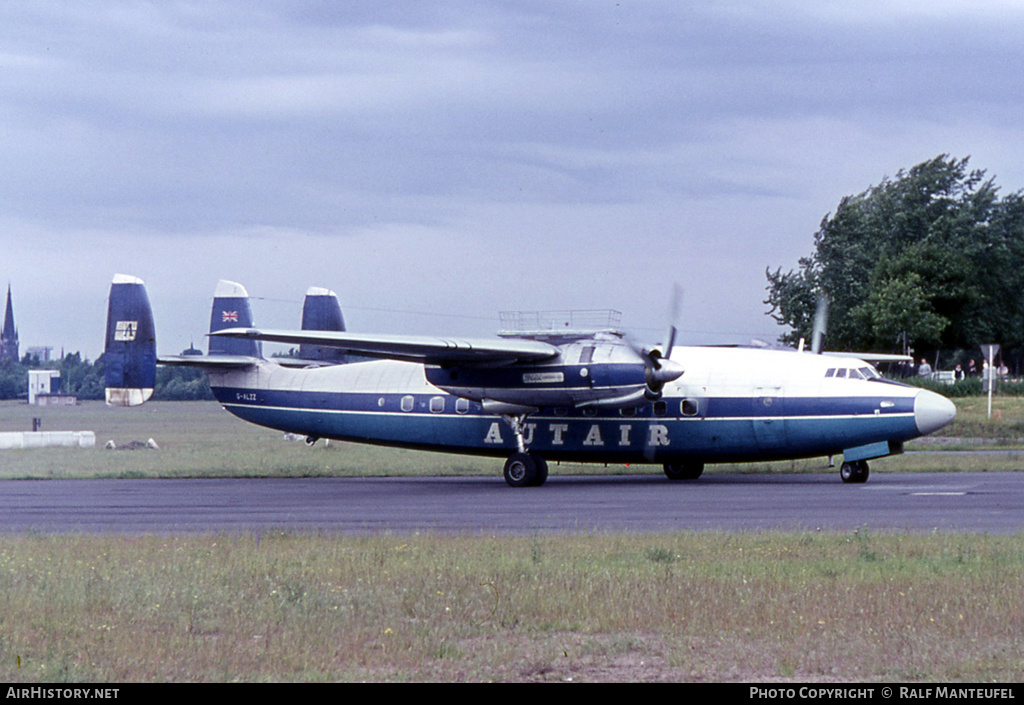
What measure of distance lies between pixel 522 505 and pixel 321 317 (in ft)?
57.7

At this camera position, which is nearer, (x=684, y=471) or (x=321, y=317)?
(x=684, y=471)

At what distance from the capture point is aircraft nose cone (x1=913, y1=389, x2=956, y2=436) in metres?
26.7

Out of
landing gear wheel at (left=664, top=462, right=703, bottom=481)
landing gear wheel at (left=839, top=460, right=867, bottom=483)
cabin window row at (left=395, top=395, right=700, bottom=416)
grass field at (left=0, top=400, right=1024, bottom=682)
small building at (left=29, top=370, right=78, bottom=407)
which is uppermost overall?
cabin window row at (left=395, top=395, right=700, bottom=416)

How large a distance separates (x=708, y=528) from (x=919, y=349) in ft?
204

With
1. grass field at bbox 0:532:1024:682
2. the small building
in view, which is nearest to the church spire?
the small building

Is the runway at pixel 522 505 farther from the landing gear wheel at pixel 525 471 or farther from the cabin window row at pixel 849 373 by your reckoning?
the cabin window row at pixel 849 373

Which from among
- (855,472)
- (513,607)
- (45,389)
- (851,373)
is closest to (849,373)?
(851,373)

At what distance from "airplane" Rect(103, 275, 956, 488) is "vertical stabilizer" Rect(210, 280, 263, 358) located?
10.8 ft

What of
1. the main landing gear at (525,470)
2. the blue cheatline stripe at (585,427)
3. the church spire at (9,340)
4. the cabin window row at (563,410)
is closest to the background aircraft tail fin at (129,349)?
the blue cheatline stripe at (585,427)

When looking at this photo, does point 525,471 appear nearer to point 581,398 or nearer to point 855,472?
point 581,398

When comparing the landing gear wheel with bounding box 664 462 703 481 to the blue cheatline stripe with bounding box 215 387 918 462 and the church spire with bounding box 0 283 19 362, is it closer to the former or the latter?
the blue cheatline stripe with bounding box 215 387 918 462

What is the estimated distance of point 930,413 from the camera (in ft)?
87.5

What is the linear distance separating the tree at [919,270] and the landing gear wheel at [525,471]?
4645 cm
